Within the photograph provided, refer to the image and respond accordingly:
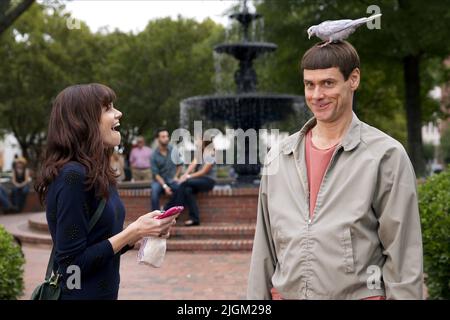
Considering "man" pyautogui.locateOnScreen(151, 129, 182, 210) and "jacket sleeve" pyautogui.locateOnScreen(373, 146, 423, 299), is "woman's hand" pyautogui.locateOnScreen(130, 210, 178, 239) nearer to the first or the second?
"jacket sleeve" pyautogui.locateOnScreen(373, 146, 423, 299)

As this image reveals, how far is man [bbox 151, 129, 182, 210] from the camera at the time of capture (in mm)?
11133

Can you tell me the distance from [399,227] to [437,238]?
12.1 feet

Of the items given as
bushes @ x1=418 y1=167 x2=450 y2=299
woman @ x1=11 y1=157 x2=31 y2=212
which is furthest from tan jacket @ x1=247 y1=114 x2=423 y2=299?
woman @ x1=11 y1=157 x2=31 y2=212

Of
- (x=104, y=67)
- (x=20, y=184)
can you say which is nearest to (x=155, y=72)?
(x=104, y=67)

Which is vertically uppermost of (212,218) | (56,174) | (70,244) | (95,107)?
(95,107)

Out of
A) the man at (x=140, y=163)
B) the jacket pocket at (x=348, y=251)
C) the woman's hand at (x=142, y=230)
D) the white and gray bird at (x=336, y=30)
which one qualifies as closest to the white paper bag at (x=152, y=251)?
the woman's hand at (x=142, y=230)

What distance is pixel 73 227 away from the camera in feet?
8.94

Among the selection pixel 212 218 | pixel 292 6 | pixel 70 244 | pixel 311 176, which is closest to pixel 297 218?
pixel 311 176

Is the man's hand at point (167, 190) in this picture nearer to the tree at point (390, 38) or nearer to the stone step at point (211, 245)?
the stone step at point (211, 245)

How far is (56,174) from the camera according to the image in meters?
2.77

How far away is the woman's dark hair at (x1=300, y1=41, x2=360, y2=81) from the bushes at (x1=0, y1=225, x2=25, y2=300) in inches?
182

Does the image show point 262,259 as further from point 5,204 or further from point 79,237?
point 5,204

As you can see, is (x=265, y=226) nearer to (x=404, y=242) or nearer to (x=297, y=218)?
(x=297, y=218)

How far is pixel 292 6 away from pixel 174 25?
17.2 meters
